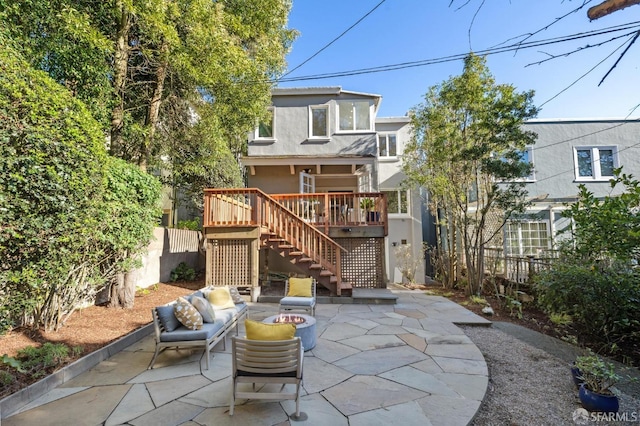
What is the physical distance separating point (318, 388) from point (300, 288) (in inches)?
128

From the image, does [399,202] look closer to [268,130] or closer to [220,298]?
[268,130]

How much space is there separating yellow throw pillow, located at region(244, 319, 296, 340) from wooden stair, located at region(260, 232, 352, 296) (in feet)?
16.3

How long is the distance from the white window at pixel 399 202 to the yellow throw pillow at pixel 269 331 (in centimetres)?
1043

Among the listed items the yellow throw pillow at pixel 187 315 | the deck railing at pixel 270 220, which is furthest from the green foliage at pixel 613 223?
A: the yellow throw pillow at pixel 187 315

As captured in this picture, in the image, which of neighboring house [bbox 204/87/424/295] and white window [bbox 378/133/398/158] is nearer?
neighboring house [bbox 204/87/424/295]

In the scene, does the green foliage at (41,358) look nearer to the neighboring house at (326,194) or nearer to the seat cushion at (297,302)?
the seat cushion at (297,302)

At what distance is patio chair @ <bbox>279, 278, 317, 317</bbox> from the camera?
602 centimetres

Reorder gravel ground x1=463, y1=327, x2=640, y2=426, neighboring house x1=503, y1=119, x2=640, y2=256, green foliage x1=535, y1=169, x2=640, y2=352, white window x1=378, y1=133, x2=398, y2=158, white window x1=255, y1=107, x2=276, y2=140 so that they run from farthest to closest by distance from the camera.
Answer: white window x1=378, y1=133, x2=398, y2=158 → neighboring house x1=503, y1=119, x2=640, y2=256 → white window x1=255, y1=107, x2=276, y2=140 → green foliage x1=535, y1=169, x2=640, y2=352 → gravel ground x1=463, y1=327, x2=640, y2=426

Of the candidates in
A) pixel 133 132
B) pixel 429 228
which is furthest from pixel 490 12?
pixel 429 228

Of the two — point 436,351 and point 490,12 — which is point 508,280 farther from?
point 490,12

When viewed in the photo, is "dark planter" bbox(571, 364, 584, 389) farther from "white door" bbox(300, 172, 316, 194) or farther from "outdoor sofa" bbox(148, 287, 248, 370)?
"white door" bbox(300, 172, 316, 194)

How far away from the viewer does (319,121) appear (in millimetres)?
12289

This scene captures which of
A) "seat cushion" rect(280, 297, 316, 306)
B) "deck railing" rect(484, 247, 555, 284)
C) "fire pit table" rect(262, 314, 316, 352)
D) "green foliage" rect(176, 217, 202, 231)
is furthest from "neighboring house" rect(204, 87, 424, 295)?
"fire pit table" rect(262, 314, 316, 352)

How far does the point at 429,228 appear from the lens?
15039 millimetres
